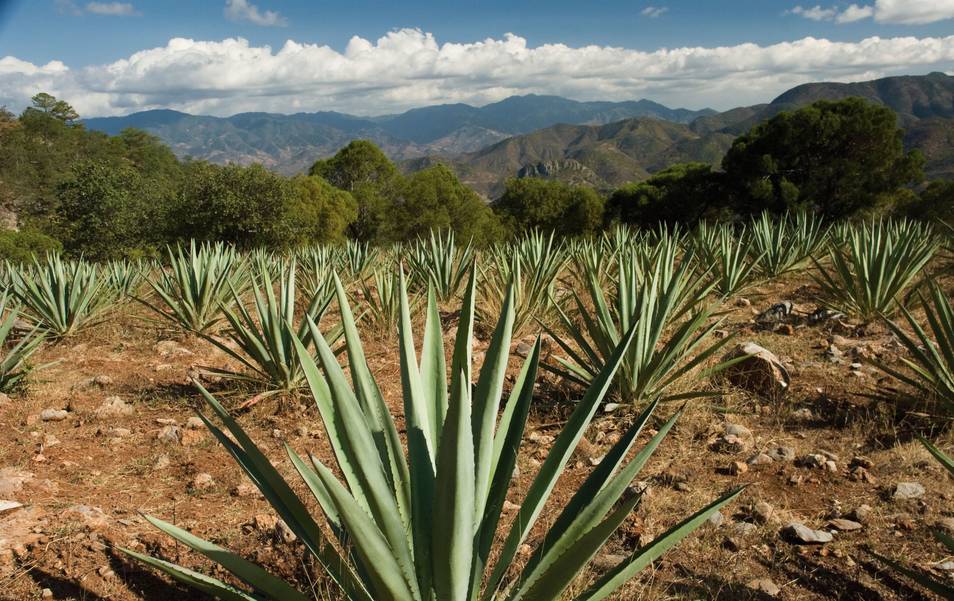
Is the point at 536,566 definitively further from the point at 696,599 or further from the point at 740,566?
the point at 740,566

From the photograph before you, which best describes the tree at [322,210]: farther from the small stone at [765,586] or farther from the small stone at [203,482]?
the small stone at [765,586]

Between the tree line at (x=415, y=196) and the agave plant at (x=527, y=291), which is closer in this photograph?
the agave plant at (x=527, y=291)

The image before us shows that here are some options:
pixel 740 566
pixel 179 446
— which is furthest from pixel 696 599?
pixel 179 446

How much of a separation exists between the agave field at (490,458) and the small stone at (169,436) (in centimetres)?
1

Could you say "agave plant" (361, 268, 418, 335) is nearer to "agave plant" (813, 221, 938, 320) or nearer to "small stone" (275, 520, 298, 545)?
"small stone" (275, 520, 298, 545)

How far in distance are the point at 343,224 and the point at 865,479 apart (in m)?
25.6

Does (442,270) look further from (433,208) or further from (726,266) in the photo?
(433,208)

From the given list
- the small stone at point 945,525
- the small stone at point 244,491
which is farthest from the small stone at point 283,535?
the small stone at point 945,525

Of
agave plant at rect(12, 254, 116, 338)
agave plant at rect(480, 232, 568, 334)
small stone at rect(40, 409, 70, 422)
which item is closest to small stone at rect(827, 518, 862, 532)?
agave plant at rect(480, 232, 568, 334)

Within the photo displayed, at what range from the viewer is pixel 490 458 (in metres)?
1.36

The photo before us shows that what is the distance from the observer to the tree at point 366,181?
31.0 meters

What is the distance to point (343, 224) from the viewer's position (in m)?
26.5

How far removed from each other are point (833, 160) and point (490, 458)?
2393 cm

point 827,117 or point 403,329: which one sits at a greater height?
point 827,117
